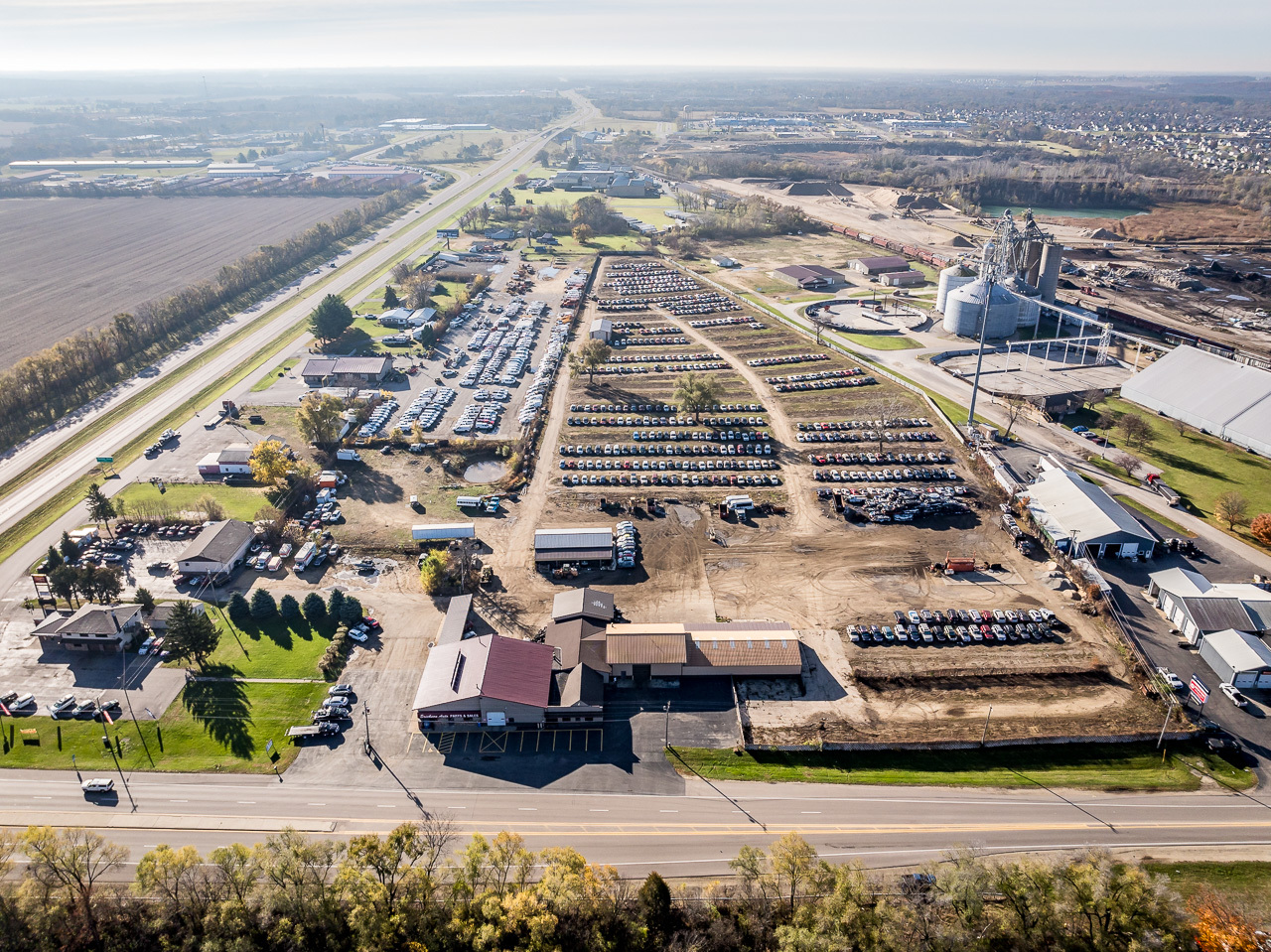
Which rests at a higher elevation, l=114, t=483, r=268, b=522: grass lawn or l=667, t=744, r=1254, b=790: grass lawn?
l=114, t=483, r=268, b=522: grass lawn

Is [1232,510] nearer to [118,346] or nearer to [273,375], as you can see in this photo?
[273,375]

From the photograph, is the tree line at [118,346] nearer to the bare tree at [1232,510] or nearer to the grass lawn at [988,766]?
the grass lawn at [988,766]

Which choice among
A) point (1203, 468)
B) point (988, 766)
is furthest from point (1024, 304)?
point (988, 766)

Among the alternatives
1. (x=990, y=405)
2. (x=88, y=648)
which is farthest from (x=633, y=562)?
(x=990, y=405)

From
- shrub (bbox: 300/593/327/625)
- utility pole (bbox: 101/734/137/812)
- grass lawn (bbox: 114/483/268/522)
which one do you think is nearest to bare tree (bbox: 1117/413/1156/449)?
shrub (bbox: 300/593/327/625)

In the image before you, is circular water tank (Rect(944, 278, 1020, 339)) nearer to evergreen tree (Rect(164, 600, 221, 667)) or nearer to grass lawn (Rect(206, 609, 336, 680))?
grass lawn (Rect(206, 609, 336, 680))

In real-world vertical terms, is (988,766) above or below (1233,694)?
below
